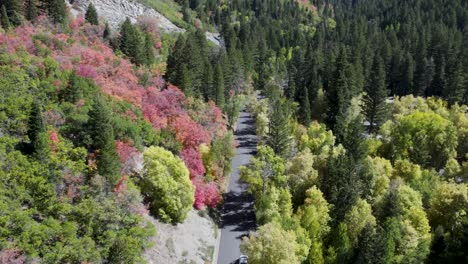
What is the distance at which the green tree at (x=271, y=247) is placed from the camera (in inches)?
1773

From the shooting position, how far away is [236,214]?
63562 millimetres

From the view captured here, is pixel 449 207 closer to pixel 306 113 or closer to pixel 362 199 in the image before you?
pixel 362 199

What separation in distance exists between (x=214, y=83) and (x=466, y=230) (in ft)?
171

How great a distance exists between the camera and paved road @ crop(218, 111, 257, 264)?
5619cm

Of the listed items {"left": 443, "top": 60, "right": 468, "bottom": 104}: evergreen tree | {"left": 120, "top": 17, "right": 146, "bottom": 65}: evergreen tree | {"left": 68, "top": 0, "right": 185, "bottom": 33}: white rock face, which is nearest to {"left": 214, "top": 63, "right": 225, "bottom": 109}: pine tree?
{"left": 120, "top": 17, "right": 146, "bottom": 65}: evergreen tree

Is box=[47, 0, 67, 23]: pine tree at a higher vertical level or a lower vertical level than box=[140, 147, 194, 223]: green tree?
higher

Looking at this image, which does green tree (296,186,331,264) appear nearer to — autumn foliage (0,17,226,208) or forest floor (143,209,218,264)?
forest floor (143,209,218,264)

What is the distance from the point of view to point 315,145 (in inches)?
2837

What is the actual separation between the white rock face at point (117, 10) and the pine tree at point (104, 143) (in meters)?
57.0

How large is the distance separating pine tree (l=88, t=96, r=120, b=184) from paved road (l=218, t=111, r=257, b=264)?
18.7 m

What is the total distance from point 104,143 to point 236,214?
24872mm

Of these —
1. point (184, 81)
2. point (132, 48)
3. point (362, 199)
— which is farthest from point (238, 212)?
point (132, 48)

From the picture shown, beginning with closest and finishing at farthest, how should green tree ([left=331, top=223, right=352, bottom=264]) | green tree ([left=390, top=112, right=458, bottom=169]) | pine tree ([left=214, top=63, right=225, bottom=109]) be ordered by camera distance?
green tree ([left=331, top=223, right=352, bottom=264]) → green tree ([left=390, top=112, right=458, bottom=169]) → pine tree ([left=214, top=63, right=225, bottom=109])

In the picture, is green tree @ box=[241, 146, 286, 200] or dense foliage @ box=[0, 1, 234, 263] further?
green tree @ box=[241, 146, 286, 200]
